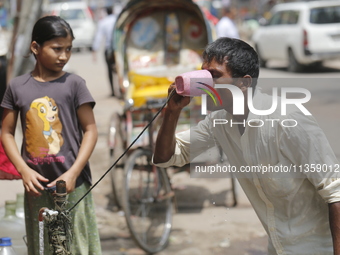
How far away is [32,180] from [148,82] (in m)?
3.68

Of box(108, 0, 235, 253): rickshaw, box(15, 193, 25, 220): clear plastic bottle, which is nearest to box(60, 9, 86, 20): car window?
box(108, 0, 235, 253): rickshaw

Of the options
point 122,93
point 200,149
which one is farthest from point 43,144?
point 122,93

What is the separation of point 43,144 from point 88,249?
22.9 inches

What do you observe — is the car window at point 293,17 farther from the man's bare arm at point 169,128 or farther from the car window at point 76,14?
the man's bare arm at point 169,128

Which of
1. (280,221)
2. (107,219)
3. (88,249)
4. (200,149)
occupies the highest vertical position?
(200,149)

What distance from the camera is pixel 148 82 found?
6691mm

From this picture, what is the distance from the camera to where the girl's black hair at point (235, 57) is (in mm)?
2445

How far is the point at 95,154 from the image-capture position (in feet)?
27.5

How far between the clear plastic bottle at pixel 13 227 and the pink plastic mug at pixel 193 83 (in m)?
2.00

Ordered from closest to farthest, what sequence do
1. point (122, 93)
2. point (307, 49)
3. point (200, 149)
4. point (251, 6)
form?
point (200, 149), point (122, 93), point (307, 49), point (251, 6)

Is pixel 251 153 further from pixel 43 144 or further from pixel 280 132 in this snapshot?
pixel 43 144

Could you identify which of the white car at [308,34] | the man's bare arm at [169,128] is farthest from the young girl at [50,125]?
the white car at [308,34]

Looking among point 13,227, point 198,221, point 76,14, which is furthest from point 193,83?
point 76,14

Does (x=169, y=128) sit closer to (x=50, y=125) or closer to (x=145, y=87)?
(x=50, y=125)
